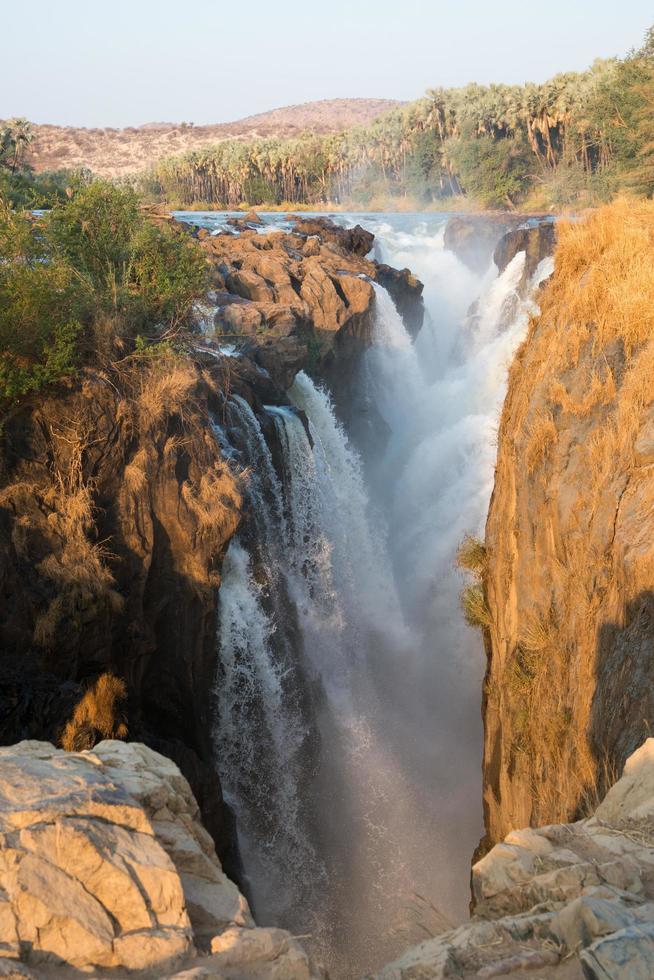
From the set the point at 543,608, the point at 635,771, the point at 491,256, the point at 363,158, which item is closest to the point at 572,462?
the point at 543,608

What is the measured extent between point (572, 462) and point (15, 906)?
23.3 ft

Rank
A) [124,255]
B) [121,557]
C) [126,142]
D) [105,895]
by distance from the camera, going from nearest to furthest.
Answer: [105,895] < [121,557] < [124,255] < [126,142]

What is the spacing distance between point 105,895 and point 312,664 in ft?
42.7

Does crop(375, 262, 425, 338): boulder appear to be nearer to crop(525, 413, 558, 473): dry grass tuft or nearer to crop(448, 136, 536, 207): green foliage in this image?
crop(525, 413, 558, 473): dry grass tuft

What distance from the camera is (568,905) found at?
12.5 feet

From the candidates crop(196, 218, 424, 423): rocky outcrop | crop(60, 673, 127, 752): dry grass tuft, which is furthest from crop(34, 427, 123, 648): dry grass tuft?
crop(196, 218, 424, 423): rocky outcrop

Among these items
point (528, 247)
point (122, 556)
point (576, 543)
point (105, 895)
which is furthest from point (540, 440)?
point (528, 247)

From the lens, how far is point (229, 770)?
1368cm

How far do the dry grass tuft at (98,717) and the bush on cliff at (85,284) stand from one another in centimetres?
397

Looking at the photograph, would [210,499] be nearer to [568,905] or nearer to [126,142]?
[568,905]

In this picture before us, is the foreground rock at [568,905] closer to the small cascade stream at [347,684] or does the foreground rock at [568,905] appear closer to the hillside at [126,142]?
the small cascade stream at [347,684]

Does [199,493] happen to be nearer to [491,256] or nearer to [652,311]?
[652,311]

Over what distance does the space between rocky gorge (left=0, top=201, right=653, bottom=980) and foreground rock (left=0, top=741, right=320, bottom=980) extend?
0.5 inches

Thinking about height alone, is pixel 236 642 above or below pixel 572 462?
below
